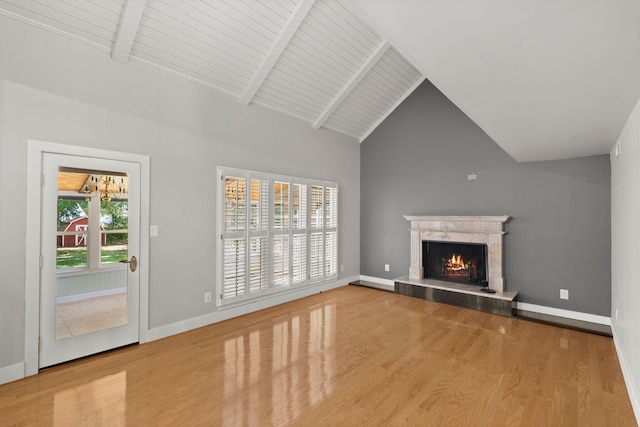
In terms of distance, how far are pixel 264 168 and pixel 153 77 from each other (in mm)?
1804

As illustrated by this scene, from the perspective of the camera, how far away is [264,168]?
15.5 feet

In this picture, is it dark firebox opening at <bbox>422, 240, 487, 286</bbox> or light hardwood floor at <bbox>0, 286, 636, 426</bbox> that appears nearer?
light hardwood floor at <bbox>0, 286, 636, 426</bbox>

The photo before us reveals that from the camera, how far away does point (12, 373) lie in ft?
8.74

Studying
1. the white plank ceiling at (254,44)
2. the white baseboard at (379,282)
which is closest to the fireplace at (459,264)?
the white baseboard at (379,282)

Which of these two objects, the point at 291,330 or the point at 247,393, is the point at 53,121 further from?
the point at 291,330

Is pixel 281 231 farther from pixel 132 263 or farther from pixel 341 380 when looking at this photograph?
pixel 341 380

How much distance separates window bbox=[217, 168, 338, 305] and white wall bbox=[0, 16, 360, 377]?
18 centimetres

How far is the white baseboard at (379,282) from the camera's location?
594 centimetres

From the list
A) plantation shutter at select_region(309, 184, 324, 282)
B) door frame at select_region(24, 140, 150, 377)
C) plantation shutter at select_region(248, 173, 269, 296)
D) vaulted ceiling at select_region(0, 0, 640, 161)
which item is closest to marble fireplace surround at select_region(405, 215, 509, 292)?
vaulted ceiling at select_region(0, 0, 640, 161)

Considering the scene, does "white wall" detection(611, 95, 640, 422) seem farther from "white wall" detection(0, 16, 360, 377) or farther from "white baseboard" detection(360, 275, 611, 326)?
"white wall" detection(0, 16, 360, 377)

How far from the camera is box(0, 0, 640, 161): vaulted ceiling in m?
1.58

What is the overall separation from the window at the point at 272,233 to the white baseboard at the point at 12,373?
193cm

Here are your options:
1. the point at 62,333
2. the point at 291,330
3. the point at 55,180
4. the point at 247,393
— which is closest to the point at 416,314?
the point at 291,330

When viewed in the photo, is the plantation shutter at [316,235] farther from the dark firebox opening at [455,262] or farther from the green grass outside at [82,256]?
the green grass outside at [82,256]
